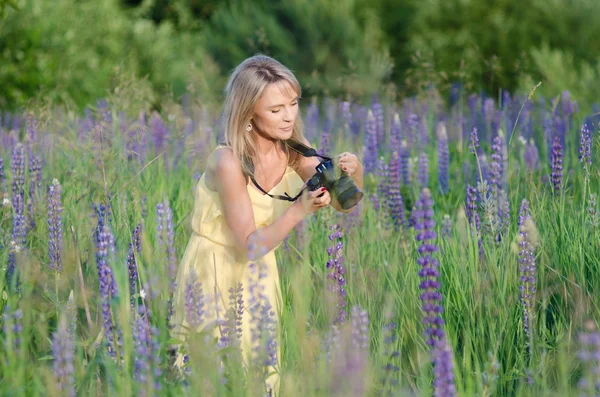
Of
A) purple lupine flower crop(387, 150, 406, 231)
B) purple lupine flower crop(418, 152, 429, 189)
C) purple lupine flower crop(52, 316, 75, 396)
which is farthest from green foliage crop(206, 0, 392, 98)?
purple lupine flower crop(52, 316, 75, 396)

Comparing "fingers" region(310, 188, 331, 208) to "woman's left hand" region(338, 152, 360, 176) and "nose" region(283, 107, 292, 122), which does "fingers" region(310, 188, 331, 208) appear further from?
"nose" region(283, 107, 292, 122)

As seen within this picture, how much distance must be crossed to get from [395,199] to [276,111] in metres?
1.35

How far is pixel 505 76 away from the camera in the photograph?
1068 centimetres

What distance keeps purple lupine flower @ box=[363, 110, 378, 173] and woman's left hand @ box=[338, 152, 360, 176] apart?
2.03m

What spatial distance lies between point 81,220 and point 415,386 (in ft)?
5.36

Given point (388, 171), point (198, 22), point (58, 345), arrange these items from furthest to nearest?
1. point (198, 22)
2. point (388, 171)
3. point (58, 345)

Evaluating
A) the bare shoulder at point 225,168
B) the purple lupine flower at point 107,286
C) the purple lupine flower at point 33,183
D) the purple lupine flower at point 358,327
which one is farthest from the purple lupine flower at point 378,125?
the purple lupine flower at point 358,327

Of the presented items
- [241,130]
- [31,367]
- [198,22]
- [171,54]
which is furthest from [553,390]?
[198,22]

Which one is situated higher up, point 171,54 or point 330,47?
point 171,54

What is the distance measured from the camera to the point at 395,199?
4484mm

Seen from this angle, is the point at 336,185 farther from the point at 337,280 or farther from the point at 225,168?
the point at 225,168

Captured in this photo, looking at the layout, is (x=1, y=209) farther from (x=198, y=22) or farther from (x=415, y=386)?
(x=198, y=22)

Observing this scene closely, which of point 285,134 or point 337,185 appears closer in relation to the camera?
point 337,185

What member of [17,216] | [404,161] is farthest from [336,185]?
[404,161]
